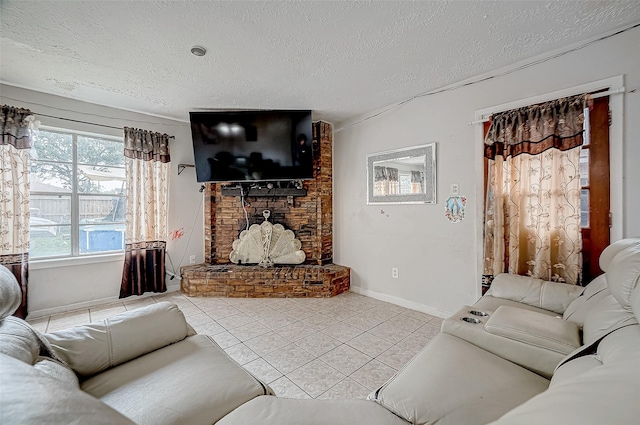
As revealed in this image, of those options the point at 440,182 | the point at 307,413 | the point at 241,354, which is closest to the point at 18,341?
the point at 307,413

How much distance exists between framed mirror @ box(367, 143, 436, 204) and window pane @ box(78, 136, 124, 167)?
3271 millimetres

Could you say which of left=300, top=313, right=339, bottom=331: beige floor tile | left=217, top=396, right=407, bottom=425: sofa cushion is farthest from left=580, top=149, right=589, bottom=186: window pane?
left=300, top=313, right=339, bottom=331: beige floor tile

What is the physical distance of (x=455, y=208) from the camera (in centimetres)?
270

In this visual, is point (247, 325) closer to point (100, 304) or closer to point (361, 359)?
point (361, 359)

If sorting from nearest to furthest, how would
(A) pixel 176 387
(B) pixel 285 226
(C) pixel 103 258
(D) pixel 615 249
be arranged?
(A) pixel 176 387, (D) pixel 615 249, (C) pixel 103 258, (B) pixel 285 226

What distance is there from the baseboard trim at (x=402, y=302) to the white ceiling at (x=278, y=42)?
7.83 ft

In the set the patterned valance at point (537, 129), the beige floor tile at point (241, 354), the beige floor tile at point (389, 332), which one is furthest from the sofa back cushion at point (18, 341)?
the patterned valance at point (537, 129)

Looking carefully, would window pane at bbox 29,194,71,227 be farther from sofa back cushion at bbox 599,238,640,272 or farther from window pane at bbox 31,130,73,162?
sofa back cushion at bbox 599,238,640,272

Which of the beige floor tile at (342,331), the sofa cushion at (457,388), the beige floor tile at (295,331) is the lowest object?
the beige floor tile at (342,331)

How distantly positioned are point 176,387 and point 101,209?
320 centimetres

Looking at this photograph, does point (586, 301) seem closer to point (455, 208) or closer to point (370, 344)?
point (455, 208)

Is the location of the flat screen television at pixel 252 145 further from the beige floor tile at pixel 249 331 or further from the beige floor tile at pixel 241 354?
the beige floor tile at pixel 241 354

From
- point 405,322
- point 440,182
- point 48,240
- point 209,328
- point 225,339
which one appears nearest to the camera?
point 225,339

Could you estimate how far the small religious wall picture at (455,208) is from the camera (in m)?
2.65
